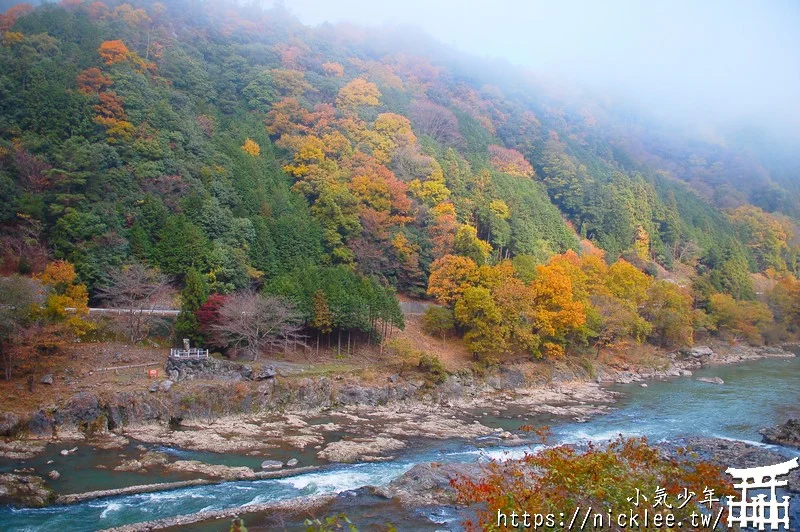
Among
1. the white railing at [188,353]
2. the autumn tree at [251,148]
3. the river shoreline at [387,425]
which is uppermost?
the autumn tree at [251,148]

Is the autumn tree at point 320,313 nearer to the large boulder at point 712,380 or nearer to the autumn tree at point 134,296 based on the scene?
the autumn tree at point 134,296

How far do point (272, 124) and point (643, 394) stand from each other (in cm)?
4542

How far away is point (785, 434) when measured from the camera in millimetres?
28719

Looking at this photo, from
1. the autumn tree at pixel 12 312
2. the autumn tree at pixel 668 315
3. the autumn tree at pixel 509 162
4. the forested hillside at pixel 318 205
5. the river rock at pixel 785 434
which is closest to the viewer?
the autumn tree at pixel 12 312

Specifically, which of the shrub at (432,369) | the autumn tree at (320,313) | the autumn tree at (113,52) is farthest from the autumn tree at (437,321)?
the autumn tree at (113,52)

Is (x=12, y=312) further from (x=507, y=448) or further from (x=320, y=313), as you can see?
(x=507, y=448)

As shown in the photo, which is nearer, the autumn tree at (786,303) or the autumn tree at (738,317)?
the autumn tree at (738,317)

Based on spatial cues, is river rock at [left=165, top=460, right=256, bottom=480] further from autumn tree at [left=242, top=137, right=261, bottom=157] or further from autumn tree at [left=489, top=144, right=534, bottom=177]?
autumn tree at [left=489, top=144, right=534, bottom=177]

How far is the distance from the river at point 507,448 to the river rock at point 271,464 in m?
1.33

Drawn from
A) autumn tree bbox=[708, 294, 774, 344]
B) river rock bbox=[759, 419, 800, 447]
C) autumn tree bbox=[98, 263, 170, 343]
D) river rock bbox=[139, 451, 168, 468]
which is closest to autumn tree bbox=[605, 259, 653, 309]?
autumn tree bbox=[708, 294, 774, 344]

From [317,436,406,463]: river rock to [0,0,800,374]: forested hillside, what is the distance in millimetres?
12054

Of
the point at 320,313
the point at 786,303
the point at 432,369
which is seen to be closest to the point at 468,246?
the point at 432,369

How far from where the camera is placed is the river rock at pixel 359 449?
2469cm

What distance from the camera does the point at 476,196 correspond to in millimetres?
59469
